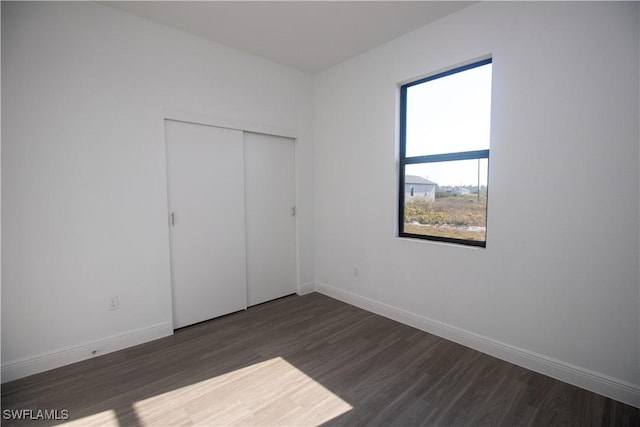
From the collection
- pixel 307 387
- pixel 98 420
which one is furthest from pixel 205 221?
pixel 307 387

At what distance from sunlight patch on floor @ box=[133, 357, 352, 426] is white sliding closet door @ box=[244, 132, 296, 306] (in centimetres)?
147

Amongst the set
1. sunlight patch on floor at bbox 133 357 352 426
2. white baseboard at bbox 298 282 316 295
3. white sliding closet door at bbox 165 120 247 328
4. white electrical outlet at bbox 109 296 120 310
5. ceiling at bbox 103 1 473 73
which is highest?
ceiling at bbox 103 1 473 73

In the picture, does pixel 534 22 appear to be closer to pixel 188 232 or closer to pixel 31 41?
pixel 188 232

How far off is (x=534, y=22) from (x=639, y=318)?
211cm

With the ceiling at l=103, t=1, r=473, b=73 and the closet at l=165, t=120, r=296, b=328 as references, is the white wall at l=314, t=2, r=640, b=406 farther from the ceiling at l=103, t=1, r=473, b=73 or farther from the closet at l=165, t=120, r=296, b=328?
the closet at l=165, t=120, r=296, b=328

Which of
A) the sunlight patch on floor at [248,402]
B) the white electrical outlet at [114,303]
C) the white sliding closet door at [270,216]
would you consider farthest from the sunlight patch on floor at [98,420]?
the white sliding closet door at [270,216]

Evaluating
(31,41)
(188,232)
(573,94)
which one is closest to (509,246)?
(573,94)

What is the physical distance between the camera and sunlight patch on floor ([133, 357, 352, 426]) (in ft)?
5.82

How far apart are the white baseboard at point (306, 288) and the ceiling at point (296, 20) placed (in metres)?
2.85

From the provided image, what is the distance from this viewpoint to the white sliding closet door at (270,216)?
352 centimetres

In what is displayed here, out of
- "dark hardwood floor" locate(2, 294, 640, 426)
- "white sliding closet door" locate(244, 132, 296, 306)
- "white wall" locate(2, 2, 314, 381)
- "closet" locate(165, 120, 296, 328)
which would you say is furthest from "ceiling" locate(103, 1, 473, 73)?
"dark hardwood floor" locate(2, 294, 640, 426)

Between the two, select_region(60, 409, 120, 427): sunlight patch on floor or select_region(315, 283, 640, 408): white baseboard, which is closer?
select_region(60, 409, 120, 427): sunlight patch on floor

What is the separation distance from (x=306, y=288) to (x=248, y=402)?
6.95 feet

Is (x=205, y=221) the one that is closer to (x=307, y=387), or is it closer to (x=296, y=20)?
(x=307, y=387)
